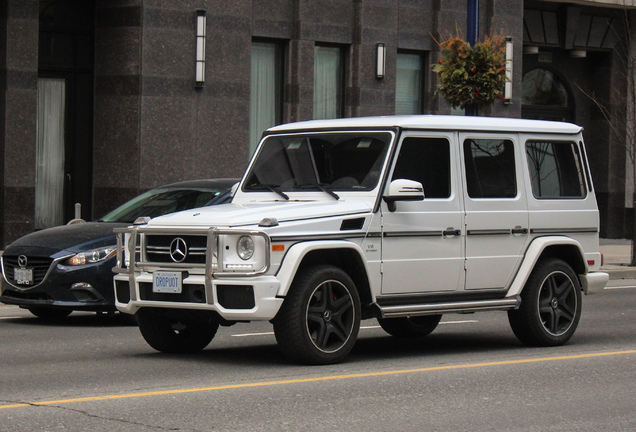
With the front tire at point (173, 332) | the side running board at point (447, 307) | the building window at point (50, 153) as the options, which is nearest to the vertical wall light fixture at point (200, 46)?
the building window at point (50, 153)

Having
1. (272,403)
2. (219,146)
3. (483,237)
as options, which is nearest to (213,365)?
(272,403)

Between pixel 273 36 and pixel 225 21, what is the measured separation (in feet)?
4.67

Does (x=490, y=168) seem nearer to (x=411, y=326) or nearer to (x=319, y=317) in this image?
(x=411, y=326)

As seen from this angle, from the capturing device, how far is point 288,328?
30.4 feet

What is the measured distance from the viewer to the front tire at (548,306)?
36.4 ft

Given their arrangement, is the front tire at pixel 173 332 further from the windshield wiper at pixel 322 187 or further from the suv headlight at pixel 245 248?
the windshield wiper at pixel 322 187

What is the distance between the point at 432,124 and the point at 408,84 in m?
17.3

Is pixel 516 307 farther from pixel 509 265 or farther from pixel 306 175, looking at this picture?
pixel 306 175

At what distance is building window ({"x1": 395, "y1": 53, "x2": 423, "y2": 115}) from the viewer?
27500 mm

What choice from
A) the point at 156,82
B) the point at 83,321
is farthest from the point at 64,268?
the point at 156,82

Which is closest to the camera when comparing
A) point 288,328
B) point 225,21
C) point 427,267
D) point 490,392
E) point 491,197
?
point 490,392

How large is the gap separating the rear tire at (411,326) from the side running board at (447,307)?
120 centimetres

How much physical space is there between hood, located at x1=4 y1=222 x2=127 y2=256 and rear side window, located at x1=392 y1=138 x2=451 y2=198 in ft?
13.5

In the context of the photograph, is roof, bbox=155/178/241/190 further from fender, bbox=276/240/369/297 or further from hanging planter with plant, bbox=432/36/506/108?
hanging planter with plant, bbox=432/36/506/108
